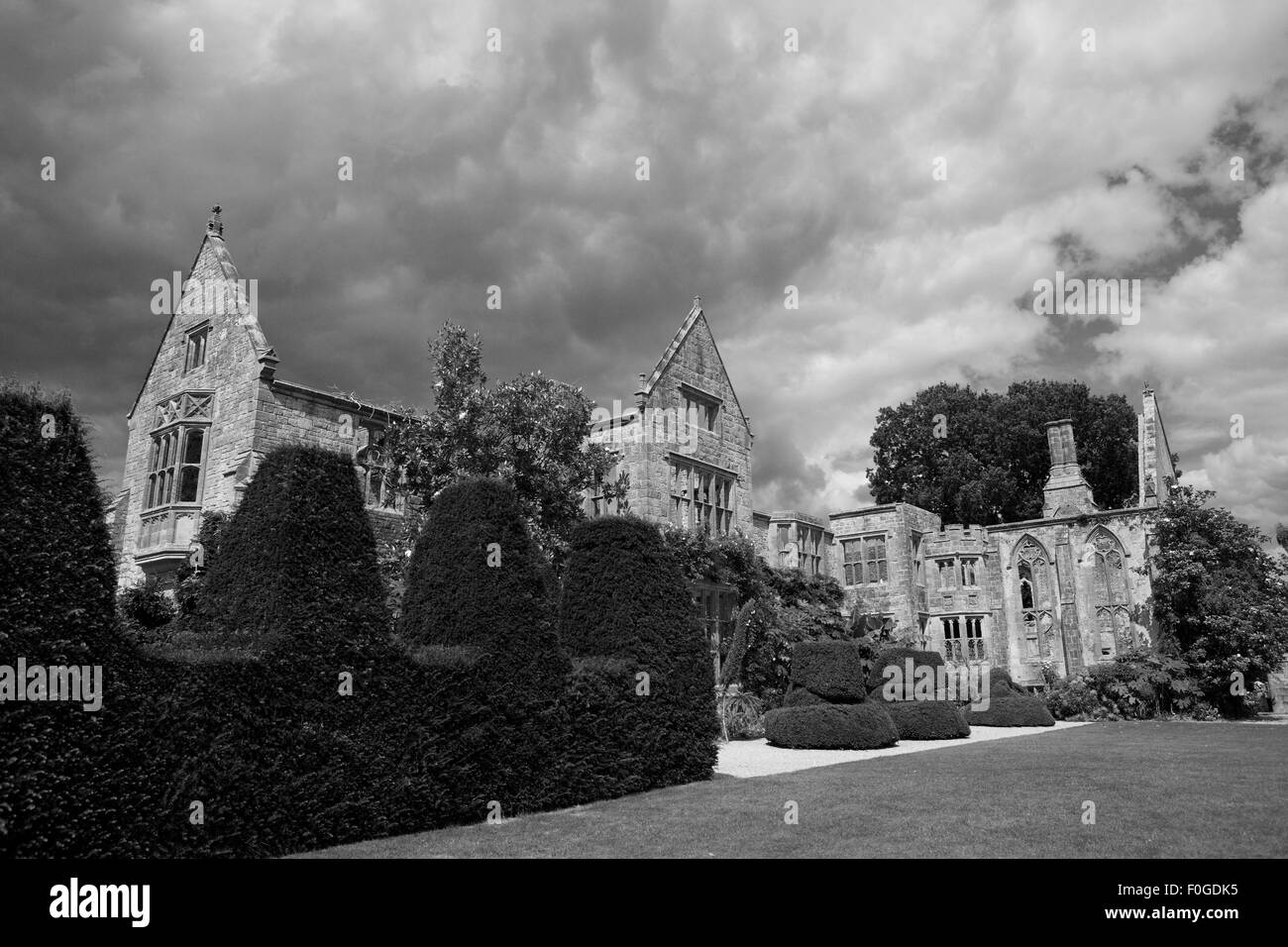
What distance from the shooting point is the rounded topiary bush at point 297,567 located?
8773 mm

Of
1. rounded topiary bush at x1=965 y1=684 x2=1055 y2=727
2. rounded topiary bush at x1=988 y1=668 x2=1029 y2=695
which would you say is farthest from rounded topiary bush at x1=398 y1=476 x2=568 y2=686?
rounded topiary bush at x1=988 y1=668 x2=1029 y2=695

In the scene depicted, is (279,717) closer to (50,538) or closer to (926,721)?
(50,538)

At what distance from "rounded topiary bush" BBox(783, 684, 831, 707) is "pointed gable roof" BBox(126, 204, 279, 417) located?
1594cm

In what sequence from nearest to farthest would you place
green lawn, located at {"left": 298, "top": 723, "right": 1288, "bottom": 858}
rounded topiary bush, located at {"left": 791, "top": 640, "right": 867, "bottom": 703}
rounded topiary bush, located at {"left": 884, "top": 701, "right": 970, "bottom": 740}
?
green lawn, located at {"left": 298, "top": 723, "right": 1288, "bottom": 858}
rounded topiary bush, located at {"left": 791, "top": 640, "right": 867, "bottom": 703}
rounded topiary bush, located at {"left": 884, "top": 701, "right": 970, "bottom": 740}

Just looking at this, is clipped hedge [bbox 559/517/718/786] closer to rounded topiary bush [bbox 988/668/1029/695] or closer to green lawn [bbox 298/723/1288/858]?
green lawn [bbox 298/723/1288/858]

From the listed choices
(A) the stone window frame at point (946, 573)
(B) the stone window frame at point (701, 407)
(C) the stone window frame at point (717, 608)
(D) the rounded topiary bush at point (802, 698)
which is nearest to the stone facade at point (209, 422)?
(C) the stone window frame at point (717, 608)

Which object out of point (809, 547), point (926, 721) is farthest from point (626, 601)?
point (809, 547)

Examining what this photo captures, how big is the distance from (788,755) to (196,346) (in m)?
19.2

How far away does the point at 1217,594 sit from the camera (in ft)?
102

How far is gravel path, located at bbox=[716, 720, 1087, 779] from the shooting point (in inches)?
622

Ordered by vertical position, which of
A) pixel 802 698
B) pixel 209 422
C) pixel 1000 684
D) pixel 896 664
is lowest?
pixel 1000 684

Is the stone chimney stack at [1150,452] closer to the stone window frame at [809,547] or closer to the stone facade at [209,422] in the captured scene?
the stone window frame at [809,547]

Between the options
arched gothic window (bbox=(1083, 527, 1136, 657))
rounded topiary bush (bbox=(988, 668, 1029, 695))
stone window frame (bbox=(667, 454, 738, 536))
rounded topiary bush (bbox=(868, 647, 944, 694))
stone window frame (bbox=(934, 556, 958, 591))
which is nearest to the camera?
rounded topiary bush (bbox=(868, 647, 944, 694))

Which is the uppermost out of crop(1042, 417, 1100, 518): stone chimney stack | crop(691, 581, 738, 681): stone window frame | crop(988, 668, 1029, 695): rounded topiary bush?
crop(1042, 417, 1100, 518): stone chimney stack
